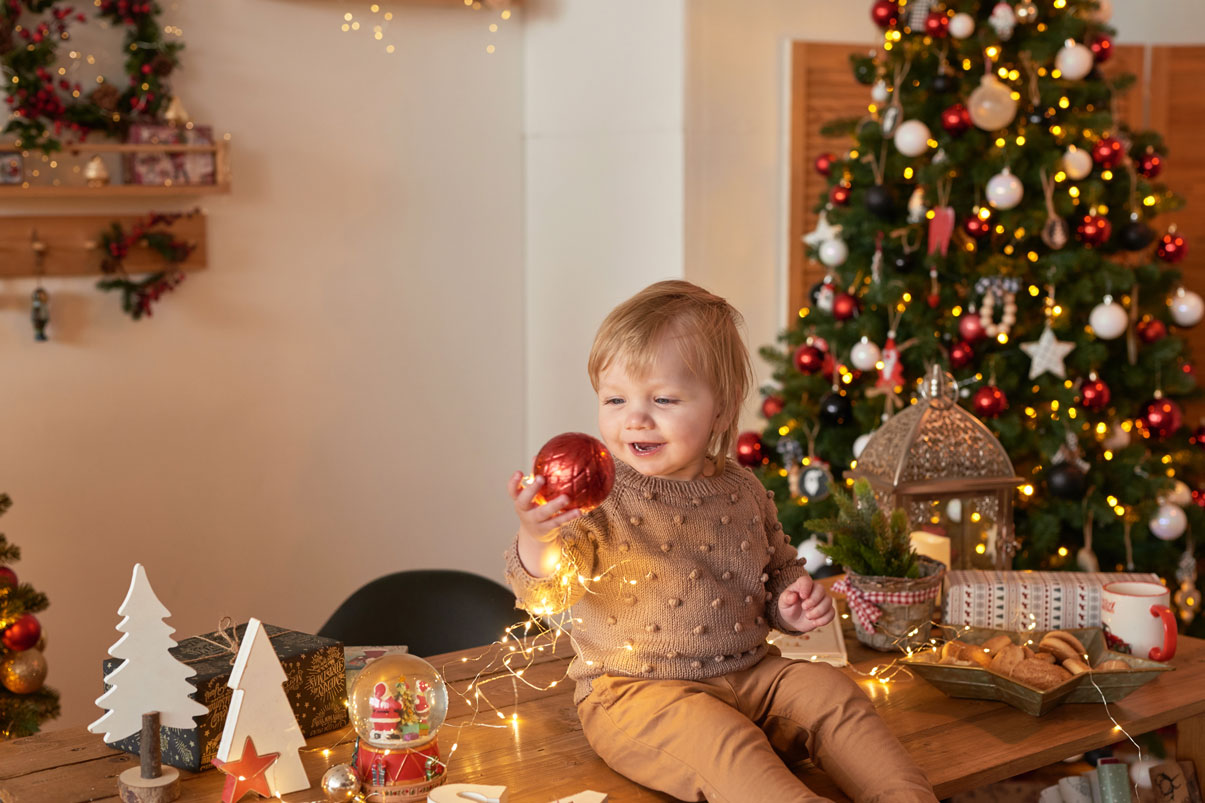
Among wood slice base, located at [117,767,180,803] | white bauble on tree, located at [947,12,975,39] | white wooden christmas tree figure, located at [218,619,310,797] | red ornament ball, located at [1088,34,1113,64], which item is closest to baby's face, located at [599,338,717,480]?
white wooden christmas tree figure, located at [218,619,310,797]

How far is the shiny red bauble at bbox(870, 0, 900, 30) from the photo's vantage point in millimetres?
3143

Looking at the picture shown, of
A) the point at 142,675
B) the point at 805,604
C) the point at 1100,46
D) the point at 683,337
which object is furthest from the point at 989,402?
the point at 142,675

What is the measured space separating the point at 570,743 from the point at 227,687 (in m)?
0.44

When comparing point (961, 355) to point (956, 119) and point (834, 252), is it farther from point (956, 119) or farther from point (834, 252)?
point (956, 119)

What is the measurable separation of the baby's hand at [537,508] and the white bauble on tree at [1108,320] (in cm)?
205

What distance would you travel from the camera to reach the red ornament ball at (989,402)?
298 cm

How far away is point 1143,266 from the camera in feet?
10.3

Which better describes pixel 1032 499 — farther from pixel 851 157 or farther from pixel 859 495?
pixel 859 495

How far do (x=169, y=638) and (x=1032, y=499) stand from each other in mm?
2316

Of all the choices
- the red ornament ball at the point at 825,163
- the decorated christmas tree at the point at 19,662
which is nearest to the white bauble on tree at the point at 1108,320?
the red ornament ball at the point at 825,163

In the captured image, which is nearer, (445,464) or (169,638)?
(169,638)

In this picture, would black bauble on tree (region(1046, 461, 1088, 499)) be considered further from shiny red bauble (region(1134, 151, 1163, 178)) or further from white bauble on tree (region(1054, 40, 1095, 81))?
white bauble on tree (region(1054, 40, 1095, 81))

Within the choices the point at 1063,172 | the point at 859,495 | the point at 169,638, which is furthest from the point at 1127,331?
the point at 169,638

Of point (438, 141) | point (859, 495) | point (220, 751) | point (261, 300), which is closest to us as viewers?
point (220, 751)
